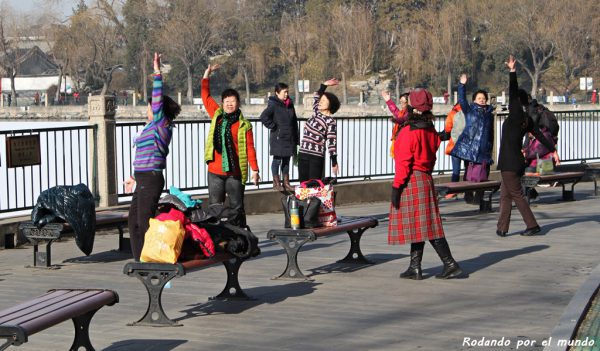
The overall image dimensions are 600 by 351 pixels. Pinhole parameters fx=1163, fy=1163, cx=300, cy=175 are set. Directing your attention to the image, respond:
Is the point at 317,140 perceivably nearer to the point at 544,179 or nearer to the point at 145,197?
the point at 145,197

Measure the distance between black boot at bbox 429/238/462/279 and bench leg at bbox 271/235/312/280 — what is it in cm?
118

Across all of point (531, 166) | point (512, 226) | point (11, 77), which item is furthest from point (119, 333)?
point (11, 77)

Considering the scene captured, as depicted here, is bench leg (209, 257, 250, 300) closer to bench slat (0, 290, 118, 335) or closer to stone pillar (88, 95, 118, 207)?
bench slat (0, 290, 118, 335)

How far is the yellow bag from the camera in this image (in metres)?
8.59

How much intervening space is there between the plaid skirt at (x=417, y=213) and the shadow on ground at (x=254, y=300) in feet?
3.14

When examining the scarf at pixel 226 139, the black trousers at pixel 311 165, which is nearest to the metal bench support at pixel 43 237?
the scarf at pixel 226 139

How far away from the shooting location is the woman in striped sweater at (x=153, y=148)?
34.0 feet

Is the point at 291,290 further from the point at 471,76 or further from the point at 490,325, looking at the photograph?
the point at 471,76

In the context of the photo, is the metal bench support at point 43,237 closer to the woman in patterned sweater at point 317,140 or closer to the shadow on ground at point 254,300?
the shadow on ground at point 254,300

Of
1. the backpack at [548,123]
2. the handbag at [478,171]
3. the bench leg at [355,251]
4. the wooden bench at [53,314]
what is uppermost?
the backpack at [548,123]

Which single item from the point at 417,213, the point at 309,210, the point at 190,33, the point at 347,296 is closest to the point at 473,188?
the point at 309,210

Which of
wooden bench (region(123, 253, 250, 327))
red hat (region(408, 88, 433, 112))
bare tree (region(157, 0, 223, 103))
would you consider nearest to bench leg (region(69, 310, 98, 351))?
wooden bench (region(123, 253, 250, 327))

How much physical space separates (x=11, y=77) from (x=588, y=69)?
4979 cm

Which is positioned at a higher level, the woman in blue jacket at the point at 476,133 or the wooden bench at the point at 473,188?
the woman in blue jacket at the point at 476,133
